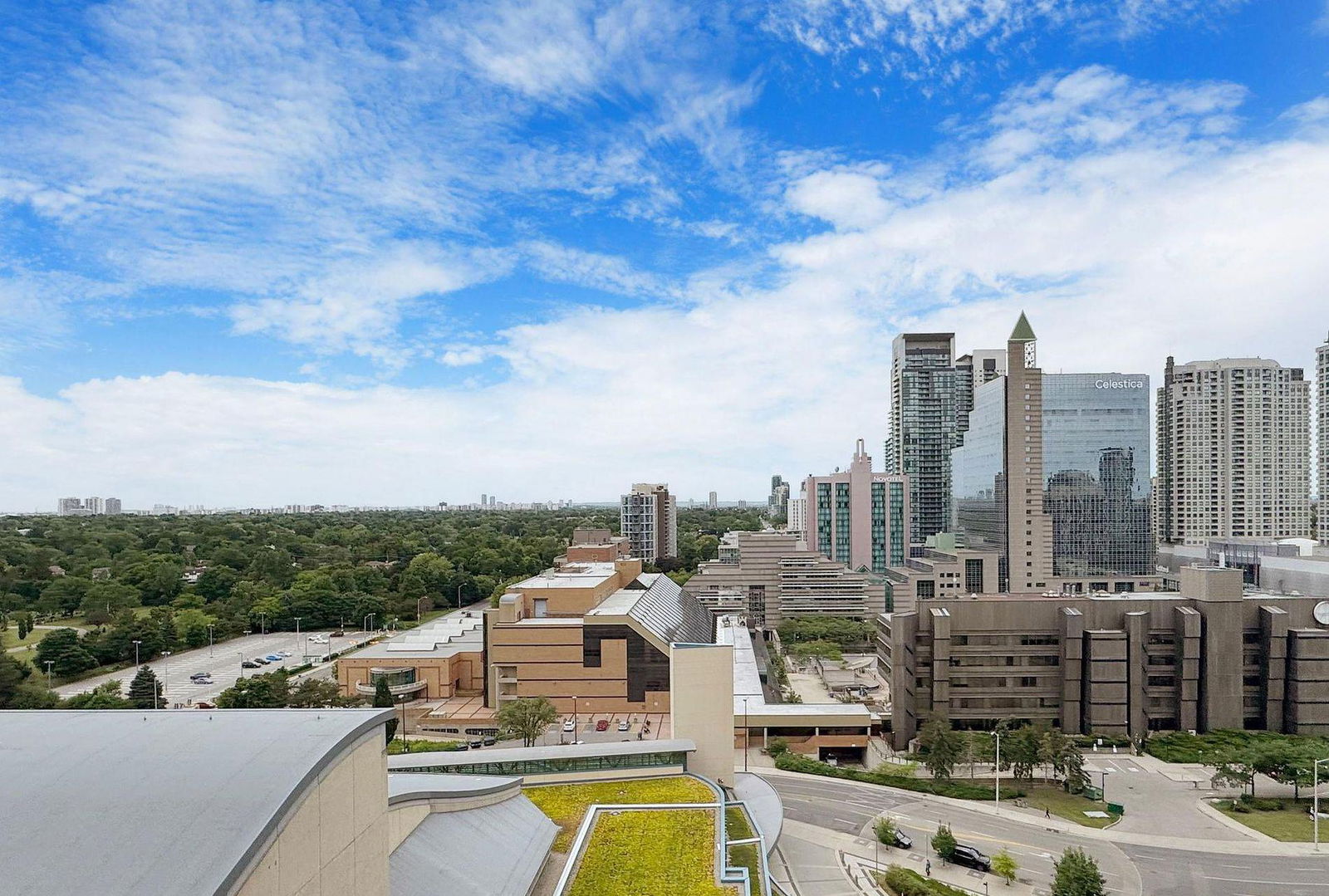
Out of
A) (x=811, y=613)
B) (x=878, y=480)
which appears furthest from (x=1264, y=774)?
(x=878, y=480)

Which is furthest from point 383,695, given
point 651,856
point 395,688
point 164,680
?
point 651,856

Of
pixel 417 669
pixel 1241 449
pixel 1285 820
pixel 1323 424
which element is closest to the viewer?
pixel 1285 820

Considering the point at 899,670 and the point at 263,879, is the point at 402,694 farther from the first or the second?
the point at 263,879

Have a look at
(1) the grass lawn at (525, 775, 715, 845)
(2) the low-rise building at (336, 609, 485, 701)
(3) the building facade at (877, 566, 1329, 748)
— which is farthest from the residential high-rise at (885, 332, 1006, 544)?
(1) the grass lawn at (525, 775, 715, 845)

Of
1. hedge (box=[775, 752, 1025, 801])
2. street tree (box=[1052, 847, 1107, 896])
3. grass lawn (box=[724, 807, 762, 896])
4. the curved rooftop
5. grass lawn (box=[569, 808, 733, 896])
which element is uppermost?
the curved rooftop

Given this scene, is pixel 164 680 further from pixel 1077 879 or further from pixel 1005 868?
pixel 1077 879

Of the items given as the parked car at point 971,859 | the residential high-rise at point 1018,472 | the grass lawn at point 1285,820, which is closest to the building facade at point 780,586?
the residential high-rise at point 1018,472

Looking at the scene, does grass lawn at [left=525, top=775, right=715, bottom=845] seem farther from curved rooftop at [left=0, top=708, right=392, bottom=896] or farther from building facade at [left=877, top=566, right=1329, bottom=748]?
building facade at [left=877, top=566, right=1329, bottom=748]
